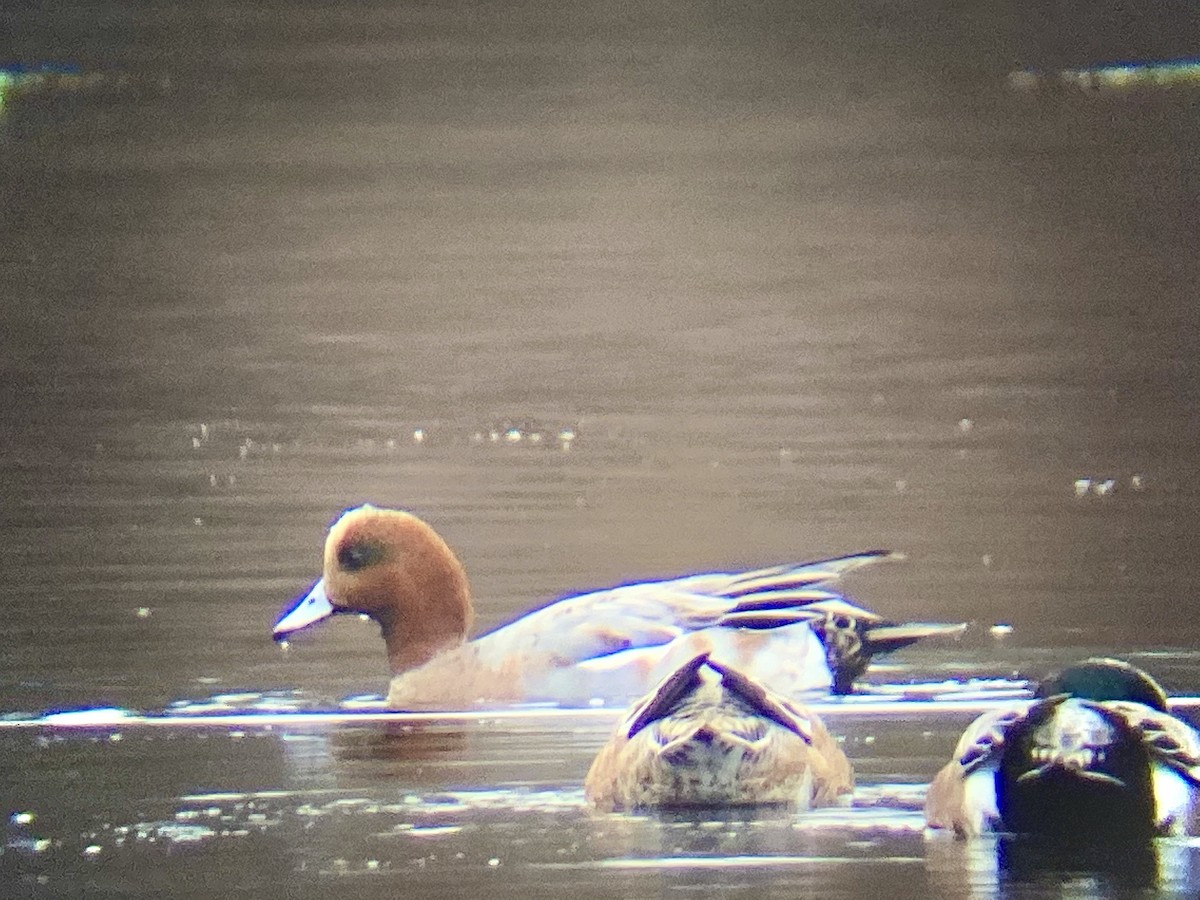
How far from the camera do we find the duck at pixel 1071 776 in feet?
9.11

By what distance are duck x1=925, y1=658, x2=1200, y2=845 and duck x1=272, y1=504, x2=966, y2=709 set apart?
0.36 metres

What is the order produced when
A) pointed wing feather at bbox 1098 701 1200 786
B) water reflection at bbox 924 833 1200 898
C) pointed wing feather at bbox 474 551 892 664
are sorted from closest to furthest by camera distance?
water reflection at bbox 924 833 1200 898
pointed wing feather at bbox 1098 701 1200 786
pointed wing feather at bbox 474 551 892 664

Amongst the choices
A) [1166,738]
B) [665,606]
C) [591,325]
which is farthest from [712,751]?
[591,325]

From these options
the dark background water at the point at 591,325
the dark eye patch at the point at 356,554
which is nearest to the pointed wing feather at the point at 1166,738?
the dark background water at the point at 591,325

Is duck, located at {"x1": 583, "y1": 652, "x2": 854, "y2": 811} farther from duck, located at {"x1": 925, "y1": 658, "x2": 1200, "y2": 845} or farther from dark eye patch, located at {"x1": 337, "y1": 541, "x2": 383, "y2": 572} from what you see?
dark eye patch, located at {"x1": 337, "y1": 541, "x2": 383, "y2": 572}

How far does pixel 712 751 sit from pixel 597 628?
0.41 metres

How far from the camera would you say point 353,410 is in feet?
10.8

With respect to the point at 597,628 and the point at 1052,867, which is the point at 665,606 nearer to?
the point at 597,628

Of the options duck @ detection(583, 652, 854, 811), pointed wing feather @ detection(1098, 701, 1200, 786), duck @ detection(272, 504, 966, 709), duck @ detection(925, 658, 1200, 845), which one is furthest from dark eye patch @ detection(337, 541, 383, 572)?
Result: pointed wing feather @ detection(1098, 701, 1200, 786)

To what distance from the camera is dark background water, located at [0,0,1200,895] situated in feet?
10.7

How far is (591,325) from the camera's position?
10.8 feet

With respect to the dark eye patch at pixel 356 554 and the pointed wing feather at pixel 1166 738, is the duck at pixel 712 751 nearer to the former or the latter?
the pointed wing feather at pixel 1166 738

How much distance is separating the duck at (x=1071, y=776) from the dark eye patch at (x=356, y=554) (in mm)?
907

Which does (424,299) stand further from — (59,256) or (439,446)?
(59,256)
